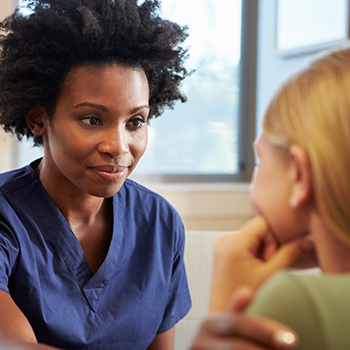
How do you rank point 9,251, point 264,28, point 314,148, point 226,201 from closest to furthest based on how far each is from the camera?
point 314,148 < point 9,251 < point 226,201 < point 264,28

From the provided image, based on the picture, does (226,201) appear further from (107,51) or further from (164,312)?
(107,51)

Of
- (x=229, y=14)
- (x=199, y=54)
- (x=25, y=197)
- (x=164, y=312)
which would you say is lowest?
(x=164, y=312)

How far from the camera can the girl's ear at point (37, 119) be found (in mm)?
932

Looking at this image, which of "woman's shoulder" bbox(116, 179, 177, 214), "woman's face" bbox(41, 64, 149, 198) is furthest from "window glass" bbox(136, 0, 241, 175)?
"woman's face" bbox(41, 64, 149, 198)

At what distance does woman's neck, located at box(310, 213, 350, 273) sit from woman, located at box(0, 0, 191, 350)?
0.49m

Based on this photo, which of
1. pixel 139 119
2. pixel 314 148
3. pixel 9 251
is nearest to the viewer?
pixel 314 148

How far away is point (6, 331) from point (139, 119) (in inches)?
18.0

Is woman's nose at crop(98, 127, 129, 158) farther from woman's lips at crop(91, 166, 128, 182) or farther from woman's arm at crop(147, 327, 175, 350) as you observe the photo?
woman's arm at crop(147, 327, 175, 350)

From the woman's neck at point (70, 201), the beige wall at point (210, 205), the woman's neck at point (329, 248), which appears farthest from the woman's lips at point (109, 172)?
the beige wall at point (210, 205)

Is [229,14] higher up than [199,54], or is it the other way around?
[229,14]

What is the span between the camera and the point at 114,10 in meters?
0.92

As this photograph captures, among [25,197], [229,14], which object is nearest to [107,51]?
[25,197]

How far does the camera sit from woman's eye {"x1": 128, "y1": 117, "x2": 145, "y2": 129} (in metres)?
0.90

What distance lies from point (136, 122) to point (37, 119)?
214mm
